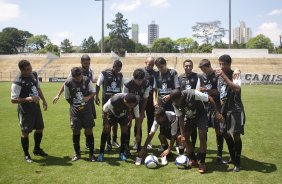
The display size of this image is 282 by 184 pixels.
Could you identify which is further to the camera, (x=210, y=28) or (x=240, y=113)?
(x=210, y=28)

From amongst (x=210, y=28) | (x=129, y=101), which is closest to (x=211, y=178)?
(x=129, y=101)

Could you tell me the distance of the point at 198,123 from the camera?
22.7ft

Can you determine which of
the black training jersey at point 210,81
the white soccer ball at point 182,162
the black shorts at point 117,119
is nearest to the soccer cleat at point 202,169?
the white soccer ball at point 182,162

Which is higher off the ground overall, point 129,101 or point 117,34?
point 117,34

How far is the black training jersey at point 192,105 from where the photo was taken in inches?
265

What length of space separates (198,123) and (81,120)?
9.04ft

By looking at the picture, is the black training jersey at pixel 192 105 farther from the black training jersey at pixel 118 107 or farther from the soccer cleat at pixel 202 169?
the black training jersey at pixel 118 107

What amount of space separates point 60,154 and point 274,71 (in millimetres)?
55557

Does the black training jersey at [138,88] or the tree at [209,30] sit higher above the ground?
the tree at [209,30]

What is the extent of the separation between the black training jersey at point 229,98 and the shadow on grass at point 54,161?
12.4ft

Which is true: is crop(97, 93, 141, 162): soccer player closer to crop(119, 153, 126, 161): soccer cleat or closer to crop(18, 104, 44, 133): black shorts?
crop(119, 153, 126, 161): soccer cleat

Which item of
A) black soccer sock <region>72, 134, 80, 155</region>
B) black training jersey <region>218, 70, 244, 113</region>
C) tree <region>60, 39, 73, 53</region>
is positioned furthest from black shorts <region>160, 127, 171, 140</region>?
tree <region>60, 39, 73, 53</region>

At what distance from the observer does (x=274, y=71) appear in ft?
187

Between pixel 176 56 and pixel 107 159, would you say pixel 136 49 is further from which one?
pixel 107 159
